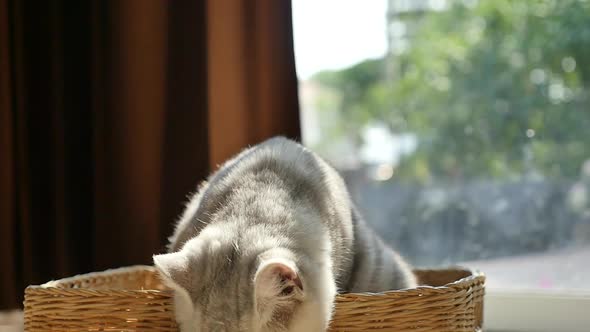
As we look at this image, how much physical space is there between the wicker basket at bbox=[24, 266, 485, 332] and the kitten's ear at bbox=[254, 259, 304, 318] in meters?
0.21

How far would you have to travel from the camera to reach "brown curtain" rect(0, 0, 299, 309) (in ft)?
6.98

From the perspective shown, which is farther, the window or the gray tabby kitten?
the window

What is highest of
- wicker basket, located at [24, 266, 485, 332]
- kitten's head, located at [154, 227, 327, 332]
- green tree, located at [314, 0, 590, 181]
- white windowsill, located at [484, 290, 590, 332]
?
green tree, located at [314, 0, 590, 181]

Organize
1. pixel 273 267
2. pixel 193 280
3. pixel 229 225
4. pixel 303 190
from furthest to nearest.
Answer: pixel 303 190 < pixel 229 225 < pixel 193 280 < pixel 273 267

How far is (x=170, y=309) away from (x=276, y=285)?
0.40 m

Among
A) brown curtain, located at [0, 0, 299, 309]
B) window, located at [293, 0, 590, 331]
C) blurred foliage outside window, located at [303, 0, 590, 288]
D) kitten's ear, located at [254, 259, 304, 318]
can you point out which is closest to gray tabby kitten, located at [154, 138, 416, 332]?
kitten's ear, located at [254, 259, 304, 318]

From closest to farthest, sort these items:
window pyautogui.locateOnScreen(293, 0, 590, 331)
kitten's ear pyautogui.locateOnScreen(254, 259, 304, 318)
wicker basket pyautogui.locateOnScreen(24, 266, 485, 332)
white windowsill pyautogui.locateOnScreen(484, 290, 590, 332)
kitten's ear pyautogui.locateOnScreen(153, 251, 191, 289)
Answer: kitten's ear pyautogui.locateOnScreen(254, 259, 304, 318) → kitten's ear pyautogui.locateOnScreen(153, 251, 191, 289) → wicker basket pyautogui.locateOnScreen(24, 266, 485, 332) → white windowsill pyautogui.locateOnScreen(484, 290, 590, 332) → window pyautogui.locateOnScreen(293, 0, 590, 331)

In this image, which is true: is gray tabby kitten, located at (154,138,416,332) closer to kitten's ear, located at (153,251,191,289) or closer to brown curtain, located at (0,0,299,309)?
kitten's ear, located at (153,251,191,289)

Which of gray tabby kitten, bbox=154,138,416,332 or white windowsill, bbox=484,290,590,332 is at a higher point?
gray tabby kitten, bbox=154,138,416,332

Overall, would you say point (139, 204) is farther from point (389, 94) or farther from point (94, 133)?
point (389, 94)

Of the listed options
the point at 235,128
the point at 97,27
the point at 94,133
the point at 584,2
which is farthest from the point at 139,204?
the point at 584,2

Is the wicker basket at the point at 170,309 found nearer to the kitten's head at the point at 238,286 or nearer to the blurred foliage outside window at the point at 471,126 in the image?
the kitten's head at the point at 238,286

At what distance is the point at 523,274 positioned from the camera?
2277 millimetres

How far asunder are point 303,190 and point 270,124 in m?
0.61
